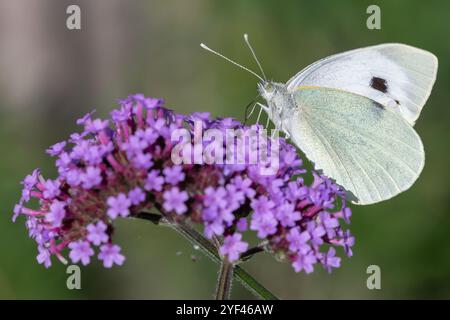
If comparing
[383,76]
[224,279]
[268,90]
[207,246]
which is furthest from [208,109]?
[224,279]

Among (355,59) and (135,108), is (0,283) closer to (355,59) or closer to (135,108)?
(135,108)

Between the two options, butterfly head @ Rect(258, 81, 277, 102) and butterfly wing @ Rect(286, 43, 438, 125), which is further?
butterfly head @ Rect(258, 81, 277, 102)

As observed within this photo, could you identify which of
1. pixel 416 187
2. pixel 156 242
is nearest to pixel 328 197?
pixel 416 187

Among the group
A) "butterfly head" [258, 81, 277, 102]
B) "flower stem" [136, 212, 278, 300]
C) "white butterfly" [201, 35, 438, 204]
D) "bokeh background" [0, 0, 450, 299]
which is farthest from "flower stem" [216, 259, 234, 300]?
"bokeh background" [0, 0, 450, 299]

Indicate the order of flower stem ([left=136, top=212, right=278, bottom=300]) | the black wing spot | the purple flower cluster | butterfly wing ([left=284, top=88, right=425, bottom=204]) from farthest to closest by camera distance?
the black wing spot < butterfly wing ([left=284, top=88, right=425, bottom=204]) < flower stem ([left=136, top=212, right=278, bottom=300]) < the purple flower cluster

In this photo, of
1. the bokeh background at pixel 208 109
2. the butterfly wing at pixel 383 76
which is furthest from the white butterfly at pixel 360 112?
the bokeh background at pixel 208 109

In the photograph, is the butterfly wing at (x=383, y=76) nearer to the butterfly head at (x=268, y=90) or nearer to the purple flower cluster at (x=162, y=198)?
the butterfly head at (x=268, y=90)

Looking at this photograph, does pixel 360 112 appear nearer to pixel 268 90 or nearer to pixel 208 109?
pixel 268 90

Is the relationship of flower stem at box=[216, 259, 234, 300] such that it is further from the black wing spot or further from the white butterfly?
the black wing spot
